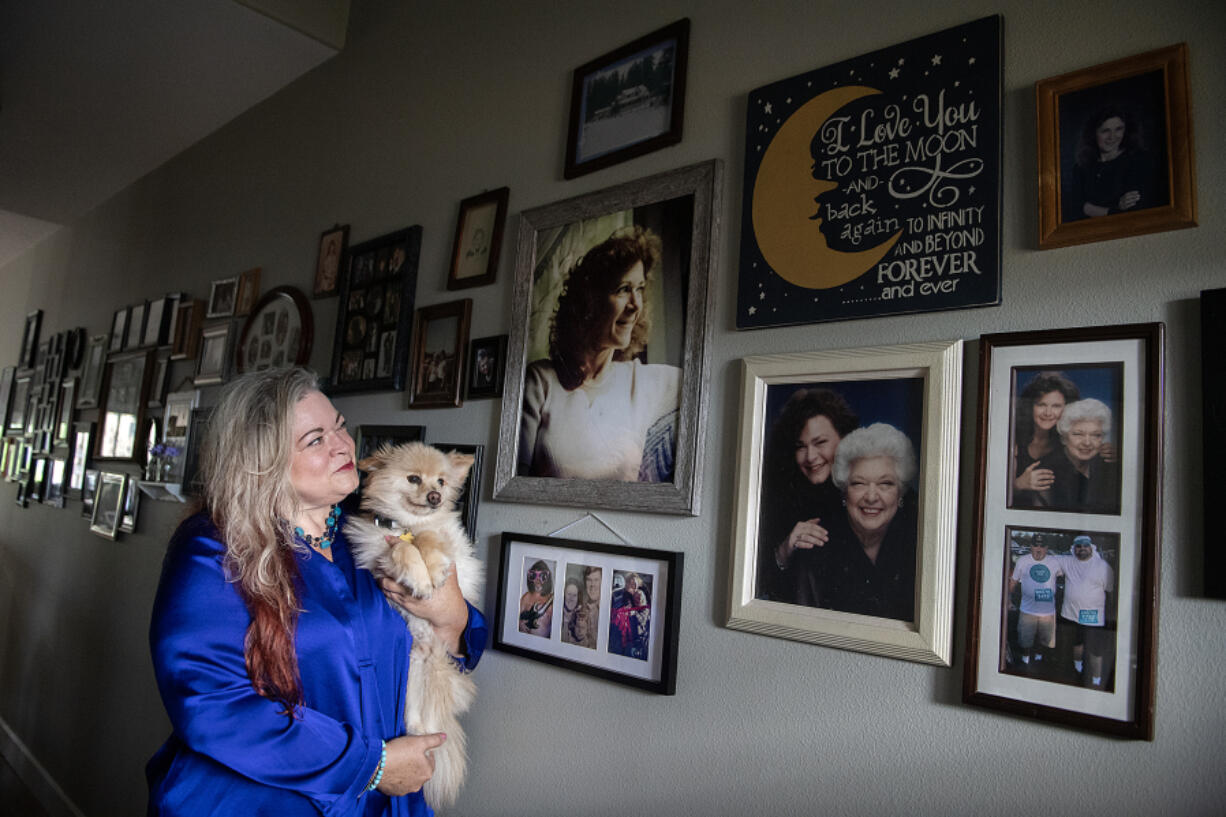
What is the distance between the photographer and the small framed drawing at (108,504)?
12.3 feet

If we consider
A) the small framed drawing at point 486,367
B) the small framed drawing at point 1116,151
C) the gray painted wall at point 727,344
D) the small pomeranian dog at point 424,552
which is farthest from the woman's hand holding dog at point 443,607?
the small framed drawing at point 1116,151

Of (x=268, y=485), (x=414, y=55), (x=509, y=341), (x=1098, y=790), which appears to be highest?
(x=414, y=55)

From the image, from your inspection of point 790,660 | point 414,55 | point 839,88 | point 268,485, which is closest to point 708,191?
point 839,88

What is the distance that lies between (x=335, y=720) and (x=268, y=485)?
459 mm

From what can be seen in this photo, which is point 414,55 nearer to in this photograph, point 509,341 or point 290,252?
point 290,252

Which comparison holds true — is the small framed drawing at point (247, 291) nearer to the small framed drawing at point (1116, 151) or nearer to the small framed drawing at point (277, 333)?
the small framed drawing at point (277, 333)

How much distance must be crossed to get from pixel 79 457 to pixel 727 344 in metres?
4.06

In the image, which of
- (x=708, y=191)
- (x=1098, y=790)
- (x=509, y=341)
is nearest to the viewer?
(x=1098, y=790)

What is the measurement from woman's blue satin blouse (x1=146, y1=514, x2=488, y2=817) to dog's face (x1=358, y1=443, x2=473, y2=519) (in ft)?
0.54

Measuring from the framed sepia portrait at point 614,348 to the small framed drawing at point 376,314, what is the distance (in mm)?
497

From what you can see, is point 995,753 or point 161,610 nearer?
point 995,753

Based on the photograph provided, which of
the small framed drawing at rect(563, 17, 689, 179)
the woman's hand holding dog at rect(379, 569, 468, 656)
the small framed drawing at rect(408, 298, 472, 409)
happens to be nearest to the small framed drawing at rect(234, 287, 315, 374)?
the small framed drawing at rect(408, 298, 472, 409)

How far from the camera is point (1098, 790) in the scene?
115cm

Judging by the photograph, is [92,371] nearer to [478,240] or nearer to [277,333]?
[277,333]
